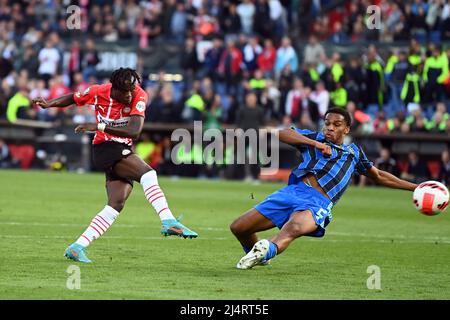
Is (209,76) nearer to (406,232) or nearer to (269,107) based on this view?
(269,107)

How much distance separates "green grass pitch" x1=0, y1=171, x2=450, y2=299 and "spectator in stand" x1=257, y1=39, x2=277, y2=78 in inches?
341

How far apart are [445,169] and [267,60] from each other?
6.37 metres

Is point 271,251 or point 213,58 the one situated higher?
point 213,58

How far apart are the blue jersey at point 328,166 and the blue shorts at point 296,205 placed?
0.13 metres

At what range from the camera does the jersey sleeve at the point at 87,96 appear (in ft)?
39.2

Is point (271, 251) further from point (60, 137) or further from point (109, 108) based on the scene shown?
point (60, 137)

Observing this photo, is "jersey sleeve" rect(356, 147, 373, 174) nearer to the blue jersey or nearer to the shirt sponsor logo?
the blue jersey

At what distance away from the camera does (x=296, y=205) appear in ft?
36.6

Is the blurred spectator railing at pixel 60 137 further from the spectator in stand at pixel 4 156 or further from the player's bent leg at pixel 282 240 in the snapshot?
the player's bent leg at pixel 282 240

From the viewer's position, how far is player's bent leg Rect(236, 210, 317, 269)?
420 inches

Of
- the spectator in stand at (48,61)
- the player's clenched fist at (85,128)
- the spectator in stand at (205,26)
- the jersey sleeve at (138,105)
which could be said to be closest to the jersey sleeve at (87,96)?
the jersey sleeve at (138,105)

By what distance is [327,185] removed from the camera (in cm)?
1137

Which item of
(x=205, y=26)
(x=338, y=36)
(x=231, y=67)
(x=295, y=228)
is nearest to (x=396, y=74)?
(x=338, y=36)
